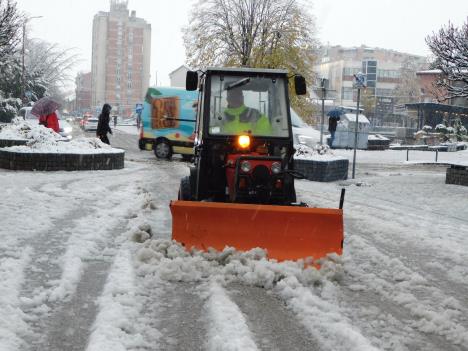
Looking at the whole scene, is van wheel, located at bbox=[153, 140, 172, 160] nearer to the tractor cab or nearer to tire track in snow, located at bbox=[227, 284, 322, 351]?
the tractor cab

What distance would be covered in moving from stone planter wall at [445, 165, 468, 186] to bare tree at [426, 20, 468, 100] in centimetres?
227

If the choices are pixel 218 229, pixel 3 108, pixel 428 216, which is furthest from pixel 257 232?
pixel 3 108

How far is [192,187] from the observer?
7.04 metres

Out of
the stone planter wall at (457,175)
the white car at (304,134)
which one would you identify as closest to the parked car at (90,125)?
the white car at (304,134)

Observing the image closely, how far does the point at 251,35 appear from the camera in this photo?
3266 cm

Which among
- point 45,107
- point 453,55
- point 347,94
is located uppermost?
point 347,94

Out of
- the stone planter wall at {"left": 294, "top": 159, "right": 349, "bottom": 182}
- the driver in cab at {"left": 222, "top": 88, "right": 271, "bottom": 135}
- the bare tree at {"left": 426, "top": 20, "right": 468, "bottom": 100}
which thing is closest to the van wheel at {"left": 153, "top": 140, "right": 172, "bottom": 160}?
the stone planter wall at {"left": 294, "top": 159, "right": 349, "bottom": 182}

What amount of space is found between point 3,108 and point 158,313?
3963 centimetres

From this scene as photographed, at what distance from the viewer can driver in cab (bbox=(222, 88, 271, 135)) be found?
21.8ft

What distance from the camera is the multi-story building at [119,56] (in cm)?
12812

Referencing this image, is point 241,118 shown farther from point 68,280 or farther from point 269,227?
point 68,280

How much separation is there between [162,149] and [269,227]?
14754mm

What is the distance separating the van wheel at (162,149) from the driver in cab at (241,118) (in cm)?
1333

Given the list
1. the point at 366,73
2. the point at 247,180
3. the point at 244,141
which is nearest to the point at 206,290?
the point at 247,180
